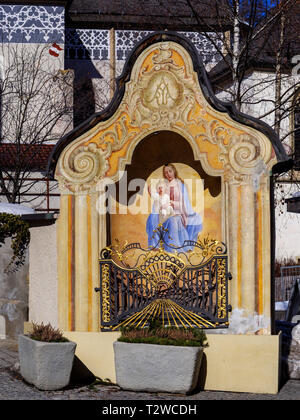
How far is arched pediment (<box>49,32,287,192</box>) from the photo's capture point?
9945mm

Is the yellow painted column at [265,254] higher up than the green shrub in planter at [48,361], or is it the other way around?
the yellow painted column at [265,254]

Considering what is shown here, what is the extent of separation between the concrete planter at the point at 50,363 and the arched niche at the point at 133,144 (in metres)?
0.88

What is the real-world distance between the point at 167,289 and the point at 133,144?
2.13 meters

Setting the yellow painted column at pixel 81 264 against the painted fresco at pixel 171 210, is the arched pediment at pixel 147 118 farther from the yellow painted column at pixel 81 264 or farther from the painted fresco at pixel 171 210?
the painted fresco at pixel 171 210

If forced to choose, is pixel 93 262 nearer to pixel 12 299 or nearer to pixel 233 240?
pixel 233 240

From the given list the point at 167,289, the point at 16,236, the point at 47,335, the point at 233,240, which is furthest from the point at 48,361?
the point at 16,236

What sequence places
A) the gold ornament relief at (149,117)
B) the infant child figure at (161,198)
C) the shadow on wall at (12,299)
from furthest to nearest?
1. the shadow on wall at (12,299)
2. the infant child figure at (161,198)
3. the gold ornament relief at (149,117)

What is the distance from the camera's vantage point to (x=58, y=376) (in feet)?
30.0

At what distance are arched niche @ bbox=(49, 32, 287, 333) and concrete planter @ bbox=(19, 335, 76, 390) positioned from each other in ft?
2.87

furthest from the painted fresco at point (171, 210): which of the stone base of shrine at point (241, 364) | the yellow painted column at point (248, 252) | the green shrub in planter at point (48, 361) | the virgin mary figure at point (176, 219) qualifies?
the green shrub in planter at point (48, 361)

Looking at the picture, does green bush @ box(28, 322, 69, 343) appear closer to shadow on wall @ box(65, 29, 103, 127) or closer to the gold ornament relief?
the gold ornament relief

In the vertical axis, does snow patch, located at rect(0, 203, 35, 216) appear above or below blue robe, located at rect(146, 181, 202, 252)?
above

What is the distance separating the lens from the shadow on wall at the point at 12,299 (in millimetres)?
12906

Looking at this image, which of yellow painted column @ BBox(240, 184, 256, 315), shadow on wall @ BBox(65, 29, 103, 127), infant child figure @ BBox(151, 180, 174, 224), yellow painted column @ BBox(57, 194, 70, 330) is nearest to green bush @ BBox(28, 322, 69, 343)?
yellow painted column @ BBox(57, 194, 70, 330)
